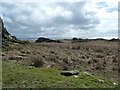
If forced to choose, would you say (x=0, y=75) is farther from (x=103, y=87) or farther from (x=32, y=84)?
(x=103, y=87)

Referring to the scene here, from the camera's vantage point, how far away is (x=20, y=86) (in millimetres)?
17312

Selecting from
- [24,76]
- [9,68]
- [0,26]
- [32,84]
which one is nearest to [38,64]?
[9,68]

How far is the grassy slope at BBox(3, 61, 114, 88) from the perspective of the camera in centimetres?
1773

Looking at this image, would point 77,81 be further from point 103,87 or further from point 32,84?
point 32,84

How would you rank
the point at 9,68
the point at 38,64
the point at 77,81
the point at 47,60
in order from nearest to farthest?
the point at 77,81, the point at 9,68, the point at 38,64, the point at 47,60

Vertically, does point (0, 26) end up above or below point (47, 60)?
above

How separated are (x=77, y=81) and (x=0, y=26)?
23733 mm

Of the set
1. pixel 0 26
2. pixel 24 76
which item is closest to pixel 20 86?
pixel 24 76

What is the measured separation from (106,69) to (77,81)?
8287 mm

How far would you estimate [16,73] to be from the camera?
19.9m

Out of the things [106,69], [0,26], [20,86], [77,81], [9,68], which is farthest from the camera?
[0,26]

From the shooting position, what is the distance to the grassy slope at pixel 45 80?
1773 centimetres

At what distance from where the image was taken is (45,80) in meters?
18.7

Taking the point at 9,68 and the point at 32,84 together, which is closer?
the point at 32,84
